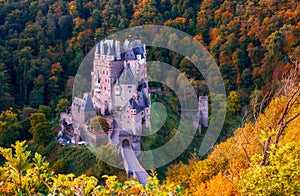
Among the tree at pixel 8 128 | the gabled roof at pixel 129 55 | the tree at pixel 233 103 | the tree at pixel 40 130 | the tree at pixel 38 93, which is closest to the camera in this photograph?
the gabled roof at pixel 129 55

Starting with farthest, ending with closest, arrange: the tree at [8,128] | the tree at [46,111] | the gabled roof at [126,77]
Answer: the tree at [46,111] < the tree at [8,128] < the gabled roof at [126,77]

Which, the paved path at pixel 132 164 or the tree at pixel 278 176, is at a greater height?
the tree at pixel 278 176

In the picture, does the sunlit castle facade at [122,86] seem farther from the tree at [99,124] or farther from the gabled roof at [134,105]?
the tree at [99,124]

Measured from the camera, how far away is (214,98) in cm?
3584

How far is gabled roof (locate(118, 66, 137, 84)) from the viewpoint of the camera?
26281 mm

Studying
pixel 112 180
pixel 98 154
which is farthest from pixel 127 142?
pixel 112 180

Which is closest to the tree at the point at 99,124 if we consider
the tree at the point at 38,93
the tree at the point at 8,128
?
the tree at the point at 8,128

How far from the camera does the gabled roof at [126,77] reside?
1035 inches

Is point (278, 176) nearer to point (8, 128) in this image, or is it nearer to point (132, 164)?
point (132, 164)

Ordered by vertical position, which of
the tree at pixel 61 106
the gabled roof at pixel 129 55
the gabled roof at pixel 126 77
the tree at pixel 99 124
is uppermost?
the gabled roof at pixel 129 55

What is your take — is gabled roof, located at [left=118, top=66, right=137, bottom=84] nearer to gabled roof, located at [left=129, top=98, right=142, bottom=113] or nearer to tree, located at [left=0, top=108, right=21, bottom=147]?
gabled roof, located at [left=129, top=98, right=142, bottom=113]

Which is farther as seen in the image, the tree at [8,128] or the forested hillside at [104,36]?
the forested hillside at [104,36]

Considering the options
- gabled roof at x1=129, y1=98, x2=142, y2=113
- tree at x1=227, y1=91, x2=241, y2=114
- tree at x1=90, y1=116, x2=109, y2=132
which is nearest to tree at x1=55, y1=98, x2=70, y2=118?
tree at x1=90, y1=116, x2=109, y2=132

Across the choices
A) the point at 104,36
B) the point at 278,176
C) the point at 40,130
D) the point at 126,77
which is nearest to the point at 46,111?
the point at 40,130
